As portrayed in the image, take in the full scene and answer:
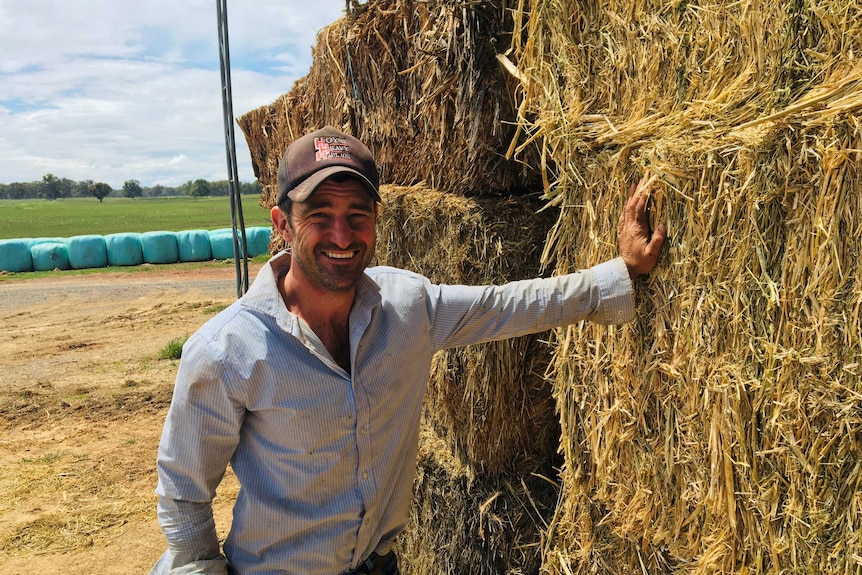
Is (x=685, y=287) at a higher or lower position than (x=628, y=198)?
lower

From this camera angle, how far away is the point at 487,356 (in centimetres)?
312

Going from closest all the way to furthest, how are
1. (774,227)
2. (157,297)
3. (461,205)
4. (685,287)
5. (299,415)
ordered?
1. (774,227)
2. (685,287)
3. (299,415)
4. (461,205)
5. (157,297)

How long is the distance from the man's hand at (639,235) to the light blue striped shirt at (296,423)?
0.05 m

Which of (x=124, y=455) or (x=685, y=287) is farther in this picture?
(x=124, y=455)

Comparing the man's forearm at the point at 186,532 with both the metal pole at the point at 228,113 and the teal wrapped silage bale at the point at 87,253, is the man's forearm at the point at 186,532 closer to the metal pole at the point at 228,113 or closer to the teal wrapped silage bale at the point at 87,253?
the metal pole at the point at 228,113

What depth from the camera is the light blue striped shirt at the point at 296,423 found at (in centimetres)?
203

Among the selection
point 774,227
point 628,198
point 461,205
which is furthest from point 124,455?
point 774,227

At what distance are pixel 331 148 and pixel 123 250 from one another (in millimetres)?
19488

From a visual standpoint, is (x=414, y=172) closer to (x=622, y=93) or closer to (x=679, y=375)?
(x=622, y=93)

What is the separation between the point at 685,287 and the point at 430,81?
5.64 feet

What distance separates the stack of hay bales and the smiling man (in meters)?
0.23

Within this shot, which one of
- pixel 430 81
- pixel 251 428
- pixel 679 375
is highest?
pixel 430 81

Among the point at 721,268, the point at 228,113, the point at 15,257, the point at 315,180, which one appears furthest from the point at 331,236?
the point at 15,257

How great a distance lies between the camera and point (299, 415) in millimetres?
2055
